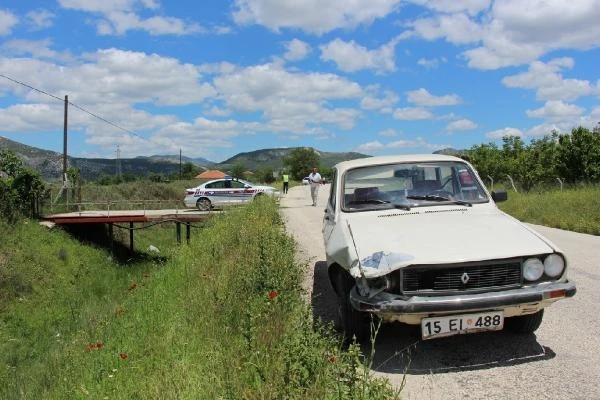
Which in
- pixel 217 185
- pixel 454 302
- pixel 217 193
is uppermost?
pixel 217 185

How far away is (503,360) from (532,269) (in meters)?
0.82

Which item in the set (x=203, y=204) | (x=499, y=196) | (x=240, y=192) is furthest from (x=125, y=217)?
(x=499, y=196)

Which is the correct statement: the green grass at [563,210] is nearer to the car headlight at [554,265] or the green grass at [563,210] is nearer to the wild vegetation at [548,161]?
the wild vegetation at [548,161]

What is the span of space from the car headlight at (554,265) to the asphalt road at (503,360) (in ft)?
2.42

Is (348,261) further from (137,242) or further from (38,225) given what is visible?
(137,242)

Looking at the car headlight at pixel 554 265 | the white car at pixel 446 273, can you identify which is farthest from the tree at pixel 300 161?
the car headlight at pixel 554 265

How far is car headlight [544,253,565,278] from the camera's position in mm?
4246

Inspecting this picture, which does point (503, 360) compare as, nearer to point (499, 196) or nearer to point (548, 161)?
point (499, 196)

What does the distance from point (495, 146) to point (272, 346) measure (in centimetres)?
4734

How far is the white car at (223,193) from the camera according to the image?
27.8 m

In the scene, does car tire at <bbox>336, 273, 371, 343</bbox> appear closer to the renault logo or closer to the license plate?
the license plate

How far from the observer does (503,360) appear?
4422 millimetres

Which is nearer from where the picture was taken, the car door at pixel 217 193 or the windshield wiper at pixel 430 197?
the windshield wiper at pixel 430 197

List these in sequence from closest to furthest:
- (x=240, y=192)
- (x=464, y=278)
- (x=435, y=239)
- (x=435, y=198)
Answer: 1. (x=464, y=278)
2. (x=435, y=239)
3. (x=435, y=198)
4. (x=240, y=192)
